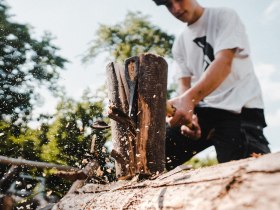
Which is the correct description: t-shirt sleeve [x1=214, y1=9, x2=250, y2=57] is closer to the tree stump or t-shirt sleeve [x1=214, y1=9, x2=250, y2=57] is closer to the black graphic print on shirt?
the black graphic print on shirt

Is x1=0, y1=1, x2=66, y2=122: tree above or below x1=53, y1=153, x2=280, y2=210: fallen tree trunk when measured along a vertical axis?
above

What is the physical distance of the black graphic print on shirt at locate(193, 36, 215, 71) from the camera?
2.86 metres

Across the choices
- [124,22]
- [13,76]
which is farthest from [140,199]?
[124,22]

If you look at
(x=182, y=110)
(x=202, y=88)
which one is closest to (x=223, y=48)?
(x=202, y=88)

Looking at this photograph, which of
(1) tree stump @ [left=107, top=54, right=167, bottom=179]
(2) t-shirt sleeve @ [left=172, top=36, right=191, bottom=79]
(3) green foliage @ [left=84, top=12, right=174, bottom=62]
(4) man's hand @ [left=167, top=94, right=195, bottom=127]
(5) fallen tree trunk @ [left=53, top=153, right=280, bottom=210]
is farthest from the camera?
(3) green foliage @ [left=84, top=12, right=174, bottom=62]

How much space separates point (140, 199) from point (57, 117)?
10.3m

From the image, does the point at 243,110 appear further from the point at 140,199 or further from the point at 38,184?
the point at 38,184

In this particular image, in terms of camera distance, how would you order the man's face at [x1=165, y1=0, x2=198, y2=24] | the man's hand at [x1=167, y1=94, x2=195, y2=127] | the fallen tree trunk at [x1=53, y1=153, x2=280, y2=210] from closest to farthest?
the fallen tree trunk at [x1=53, y1=153, x2=280, y2=210]
the man's hand at [x1=167, y1=94, x2=195, y2=127]
the man's face at [x1=165, y1=0, x2=198, y2=24]

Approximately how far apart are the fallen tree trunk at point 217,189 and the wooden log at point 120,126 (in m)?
0.46

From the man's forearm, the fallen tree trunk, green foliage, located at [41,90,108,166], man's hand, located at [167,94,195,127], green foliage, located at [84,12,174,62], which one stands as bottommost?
the fallen tree trunk

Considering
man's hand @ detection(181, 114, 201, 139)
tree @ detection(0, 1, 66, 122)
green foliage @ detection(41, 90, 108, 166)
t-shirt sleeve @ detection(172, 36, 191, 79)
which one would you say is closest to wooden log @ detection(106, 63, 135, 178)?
man's hand @ detection(181, 114, 201, 139)

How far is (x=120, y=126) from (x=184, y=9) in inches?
60.1

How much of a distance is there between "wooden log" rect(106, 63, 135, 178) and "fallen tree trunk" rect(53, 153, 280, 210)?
1.51ft

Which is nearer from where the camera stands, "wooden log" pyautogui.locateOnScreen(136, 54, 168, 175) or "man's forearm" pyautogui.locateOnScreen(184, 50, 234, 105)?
"wooden log" pyautogui.locateOnScreen(136, 54, 168, 175)
